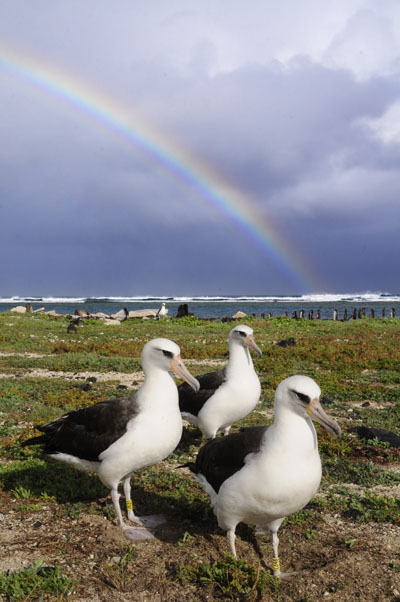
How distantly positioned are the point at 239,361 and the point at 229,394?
0.63m

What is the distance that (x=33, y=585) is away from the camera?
4.39 m

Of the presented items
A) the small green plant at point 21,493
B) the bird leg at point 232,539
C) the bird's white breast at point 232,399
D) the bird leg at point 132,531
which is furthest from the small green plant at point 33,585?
the bird's white breast at point 232,399

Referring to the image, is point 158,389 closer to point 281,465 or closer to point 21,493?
point 281,465

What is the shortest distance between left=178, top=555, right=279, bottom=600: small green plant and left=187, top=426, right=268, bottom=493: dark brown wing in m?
0.74

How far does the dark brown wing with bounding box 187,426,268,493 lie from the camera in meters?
4.82

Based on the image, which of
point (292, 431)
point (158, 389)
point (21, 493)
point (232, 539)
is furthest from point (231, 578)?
point (21, 493)

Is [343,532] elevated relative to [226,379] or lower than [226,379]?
lower

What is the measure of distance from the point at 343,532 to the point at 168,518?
212 centimetres

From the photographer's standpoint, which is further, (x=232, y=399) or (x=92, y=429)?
(x=232, y=399)

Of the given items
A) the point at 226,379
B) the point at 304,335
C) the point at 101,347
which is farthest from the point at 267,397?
the point at 304,335

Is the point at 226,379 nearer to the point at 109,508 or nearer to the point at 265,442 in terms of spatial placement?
the point at 109,508

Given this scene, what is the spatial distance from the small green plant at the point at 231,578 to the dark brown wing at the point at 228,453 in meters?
0.74

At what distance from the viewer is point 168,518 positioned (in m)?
6.10

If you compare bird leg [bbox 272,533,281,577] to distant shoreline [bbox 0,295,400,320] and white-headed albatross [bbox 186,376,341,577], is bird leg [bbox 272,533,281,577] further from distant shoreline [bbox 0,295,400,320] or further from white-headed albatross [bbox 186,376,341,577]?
distant shoreline [bbox 0,295,400,320]
